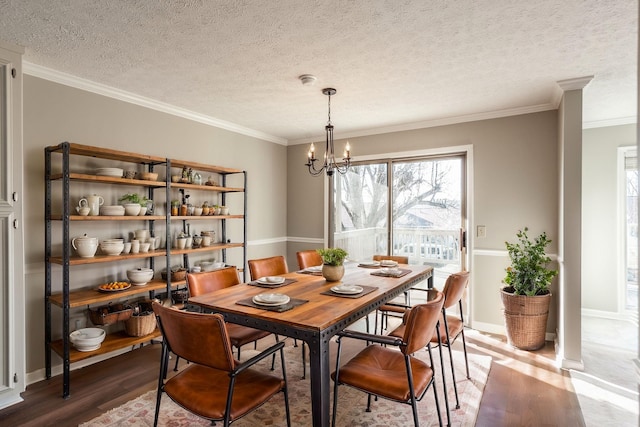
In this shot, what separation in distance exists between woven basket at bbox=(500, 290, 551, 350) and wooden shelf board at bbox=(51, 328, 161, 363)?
344 centimetres

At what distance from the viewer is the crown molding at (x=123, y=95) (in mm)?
2771

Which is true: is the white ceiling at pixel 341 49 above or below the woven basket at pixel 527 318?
above

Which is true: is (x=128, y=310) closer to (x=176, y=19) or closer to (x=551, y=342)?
(x=176, y=19)

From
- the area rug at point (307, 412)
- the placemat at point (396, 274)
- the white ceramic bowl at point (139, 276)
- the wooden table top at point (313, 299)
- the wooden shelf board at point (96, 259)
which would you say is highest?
the wooden shelf board at point (96, 259)

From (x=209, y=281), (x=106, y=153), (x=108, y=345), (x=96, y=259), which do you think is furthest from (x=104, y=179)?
(x=108, y=345)

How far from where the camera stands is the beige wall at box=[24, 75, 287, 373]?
2748 millimetres

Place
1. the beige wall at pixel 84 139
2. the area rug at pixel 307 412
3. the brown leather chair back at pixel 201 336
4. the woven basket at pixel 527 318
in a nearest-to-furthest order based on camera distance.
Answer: the brown leather chair back at pixel 201 336 < the area rug at pixel 307 412 < the beige wall at pixel 84 139 < the woven basket at pixel 527 318

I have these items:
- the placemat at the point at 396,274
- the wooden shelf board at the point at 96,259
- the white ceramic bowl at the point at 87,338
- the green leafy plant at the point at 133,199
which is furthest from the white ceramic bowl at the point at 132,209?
the placemat at the point at 396,274

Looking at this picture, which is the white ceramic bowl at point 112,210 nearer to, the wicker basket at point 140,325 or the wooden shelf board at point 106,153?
the wooden shelf board at point 106,153

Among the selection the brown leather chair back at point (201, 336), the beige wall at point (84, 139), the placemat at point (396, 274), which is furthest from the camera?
the placemat at point (396, 274)

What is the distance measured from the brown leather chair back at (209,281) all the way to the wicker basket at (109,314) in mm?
1025

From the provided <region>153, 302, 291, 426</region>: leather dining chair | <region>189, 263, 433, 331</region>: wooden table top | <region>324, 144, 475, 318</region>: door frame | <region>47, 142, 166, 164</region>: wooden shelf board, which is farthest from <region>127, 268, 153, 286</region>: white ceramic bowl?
<region>324, 144, 475, 318</region>: door frame

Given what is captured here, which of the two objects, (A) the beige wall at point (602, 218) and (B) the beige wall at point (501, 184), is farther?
(A) the beige wall at point (602, 218)

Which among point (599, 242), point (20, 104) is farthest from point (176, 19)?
point (599, 242)
